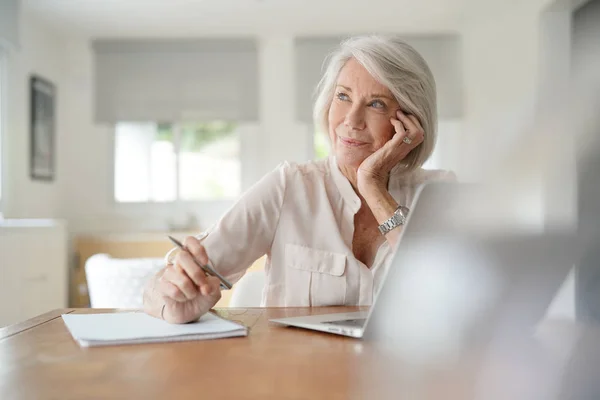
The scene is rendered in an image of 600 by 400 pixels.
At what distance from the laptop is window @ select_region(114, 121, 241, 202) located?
18.9 ft

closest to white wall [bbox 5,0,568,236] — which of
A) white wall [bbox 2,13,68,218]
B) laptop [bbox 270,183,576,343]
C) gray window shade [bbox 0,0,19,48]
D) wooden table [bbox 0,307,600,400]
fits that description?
white wall [bbox 2,13,68,218]

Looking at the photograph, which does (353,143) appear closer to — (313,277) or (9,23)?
(313,277)

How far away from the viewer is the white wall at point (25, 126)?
15.4ft

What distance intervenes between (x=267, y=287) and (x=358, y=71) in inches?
21.4

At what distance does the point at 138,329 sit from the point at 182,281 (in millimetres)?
105

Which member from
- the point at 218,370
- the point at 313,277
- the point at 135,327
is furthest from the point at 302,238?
the point at 218,370

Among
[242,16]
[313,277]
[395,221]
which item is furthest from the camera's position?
[242,16]

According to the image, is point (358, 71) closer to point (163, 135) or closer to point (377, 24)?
point (377, 24)

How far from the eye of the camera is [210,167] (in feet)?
20.0

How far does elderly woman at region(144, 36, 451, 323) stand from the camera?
1355mm

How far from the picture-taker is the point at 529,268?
13.2 inches

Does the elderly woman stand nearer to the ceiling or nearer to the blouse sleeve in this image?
the blouse sleeve

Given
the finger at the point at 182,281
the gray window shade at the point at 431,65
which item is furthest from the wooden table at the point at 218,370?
the gray window shade at the point at 431,65

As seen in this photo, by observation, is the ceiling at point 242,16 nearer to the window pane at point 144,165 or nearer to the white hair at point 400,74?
the window pane at point 144,165
